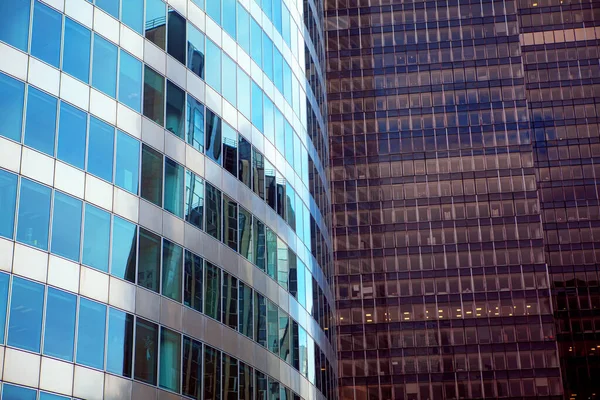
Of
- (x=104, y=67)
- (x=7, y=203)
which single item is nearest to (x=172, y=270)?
(x=104, y=67)

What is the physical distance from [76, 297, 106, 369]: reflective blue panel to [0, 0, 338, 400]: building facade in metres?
0.05

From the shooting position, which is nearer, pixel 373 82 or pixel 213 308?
pixel 213 308

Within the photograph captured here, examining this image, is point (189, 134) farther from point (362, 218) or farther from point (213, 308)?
point (362, 218)

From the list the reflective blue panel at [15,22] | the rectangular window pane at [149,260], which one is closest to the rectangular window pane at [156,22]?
the reflective blue panel at [15,22]

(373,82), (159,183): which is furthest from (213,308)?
(373,82)

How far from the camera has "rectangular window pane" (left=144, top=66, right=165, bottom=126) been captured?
3803 centimetres

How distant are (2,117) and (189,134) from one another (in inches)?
412

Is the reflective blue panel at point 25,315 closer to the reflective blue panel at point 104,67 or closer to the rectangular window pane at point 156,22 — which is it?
the reflective blue panel at point 104,67

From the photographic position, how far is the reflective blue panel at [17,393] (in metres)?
28.8

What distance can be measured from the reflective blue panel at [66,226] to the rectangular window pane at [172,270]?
4808 mm

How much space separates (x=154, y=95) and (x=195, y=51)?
4404mm

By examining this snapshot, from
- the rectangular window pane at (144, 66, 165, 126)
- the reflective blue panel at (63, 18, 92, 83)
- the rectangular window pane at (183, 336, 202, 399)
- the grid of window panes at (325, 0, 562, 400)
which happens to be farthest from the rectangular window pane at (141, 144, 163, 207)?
the grid of window panes at (325, 0, 562, 400)

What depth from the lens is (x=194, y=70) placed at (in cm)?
4175

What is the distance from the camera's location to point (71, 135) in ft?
110
